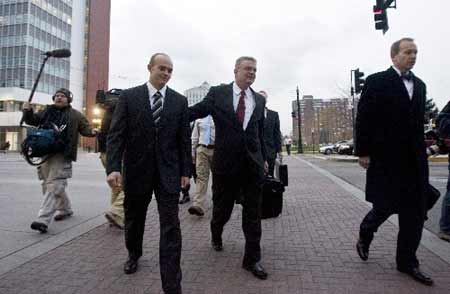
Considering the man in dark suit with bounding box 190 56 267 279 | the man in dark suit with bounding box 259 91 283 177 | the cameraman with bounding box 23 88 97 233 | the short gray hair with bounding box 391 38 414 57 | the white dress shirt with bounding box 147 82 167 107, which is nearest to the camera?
the white dress shirt with bounding box 147 82 167 107

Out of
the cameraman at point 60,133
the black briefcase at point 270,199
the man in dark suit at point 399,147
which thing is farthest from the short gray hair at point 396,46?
the cameraman at point 60,133

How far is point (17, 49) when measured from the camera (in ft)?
181

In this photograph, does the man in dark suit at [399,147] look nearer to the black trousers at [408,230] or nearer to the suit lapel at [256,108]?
the black trousers at [408,230]

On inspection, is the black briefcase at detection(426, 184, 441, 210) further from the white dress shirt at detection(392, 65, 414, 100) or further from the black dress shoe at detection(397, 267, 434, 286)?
the white dress shirt at detection(392, 65, 414, 100)

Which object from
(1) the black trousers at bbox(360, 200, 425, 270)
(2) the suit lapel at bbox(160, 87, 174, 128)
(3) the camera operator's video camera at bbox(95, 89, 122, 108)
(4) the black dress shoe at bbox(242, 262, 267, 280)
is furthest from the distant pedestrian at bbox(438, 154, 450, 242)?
(3) the camera operator's video camera at bbox(95, 89, 122, 108)

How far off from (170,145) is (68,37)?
6973 cm

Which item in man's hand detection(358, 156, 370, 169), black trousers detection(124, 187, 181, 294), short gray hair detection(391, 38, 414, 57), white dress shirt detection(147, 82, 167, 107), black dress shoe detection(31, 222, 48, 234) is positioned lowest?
black dress shoe detection(31, 222, 48, 234)

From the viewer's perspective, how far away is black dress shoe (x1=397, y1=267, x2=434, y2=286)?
3197 millimetres

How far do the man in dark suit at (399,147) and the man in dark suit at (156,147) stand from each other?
5.50 feet

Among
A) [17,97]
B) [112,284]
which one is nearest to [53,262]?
[112,284]

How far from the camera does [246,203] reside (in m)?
3.65

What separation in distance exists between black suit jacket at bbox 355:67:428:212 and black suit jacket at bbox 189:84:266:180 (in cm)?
95

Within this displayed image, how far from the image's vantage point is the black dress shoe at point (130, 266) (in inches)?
137

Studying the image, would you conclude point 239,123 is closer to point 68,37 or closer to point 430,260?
point 430,260
